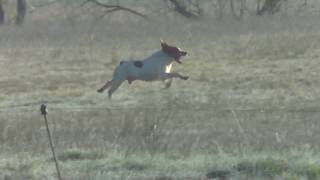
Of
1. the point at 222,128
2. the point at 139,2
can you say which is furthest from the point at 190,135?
the point at 139,2

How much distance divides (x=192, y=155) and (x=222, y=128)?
3465 mm

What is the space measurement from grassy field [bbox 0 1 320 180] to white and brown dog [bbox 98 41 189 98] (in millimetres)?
487

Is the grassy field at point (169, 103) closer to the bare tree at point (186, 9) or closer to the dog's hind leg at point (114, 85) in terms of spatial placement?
the dog's hind leg at point (114, 85)

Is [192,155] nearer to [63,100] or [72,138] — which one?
[72,138]

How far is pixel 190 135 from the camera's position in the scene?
1180cm

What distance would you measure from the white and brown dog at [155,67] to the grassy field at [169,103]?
49 cm

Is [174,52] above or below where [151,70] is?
above

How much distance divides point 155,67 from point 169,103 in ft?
Result: 7.20

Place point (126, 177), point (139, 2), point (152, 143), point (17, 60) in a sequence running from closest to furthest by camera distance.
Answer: point (126, 177) → point (152, 143) → point (17, 60) → point (139, 2)

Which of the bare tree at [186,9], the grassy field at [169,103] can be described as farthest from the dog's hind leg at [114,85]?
the bare tree at [186,9]

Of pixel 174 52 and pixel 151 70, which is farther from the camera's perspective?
pixel 151 70

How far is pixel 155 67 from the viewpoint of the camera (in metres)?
14.6

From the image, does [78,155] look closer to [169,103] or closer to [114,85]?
[169,103]

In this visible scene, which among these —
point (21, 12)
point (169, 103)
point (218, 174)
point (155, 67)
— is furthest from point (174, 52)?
point (21, 12)
